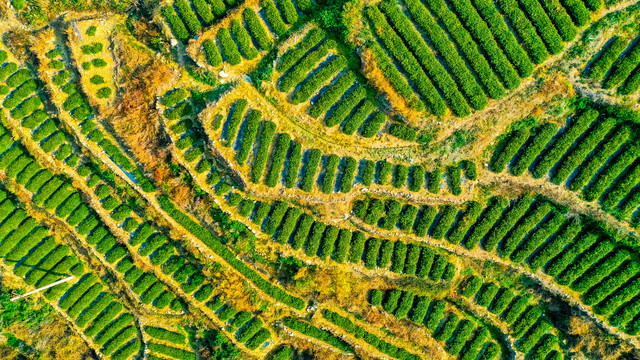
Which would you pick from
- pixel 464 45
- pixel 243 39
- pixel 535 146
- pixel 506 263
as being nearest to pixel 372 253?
pixel 506 263

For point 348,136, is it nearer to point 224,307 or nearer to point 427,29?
point 427,29

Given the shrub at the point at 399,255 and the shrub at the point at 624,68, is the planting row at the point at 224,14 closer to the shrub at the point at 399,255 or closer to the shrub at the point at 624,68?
the shrub at the point at 399,255

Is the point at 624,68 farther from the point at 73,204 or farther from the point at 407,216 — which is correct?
the point at 73,204

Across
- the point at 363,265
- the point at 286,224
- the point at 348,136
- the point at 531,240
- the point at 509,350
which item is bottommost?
the point at 509,350

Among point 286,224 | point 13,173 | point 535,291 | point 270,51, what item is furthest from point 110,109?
point 535,291

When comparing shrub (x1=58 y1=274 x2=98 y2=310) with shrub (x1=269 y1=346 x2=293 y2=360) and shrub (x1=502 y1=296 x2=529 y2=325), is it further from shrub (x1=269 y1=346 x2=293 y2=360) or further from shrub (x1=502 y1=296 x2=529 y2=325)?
shrub (x1=502 y1=296 x2=529 y2=325)

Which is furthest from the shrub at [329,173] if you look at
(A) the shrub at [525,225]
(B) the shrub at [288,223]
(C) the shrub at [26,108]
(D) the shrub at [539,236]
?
(C) the shrub at [26,108]
